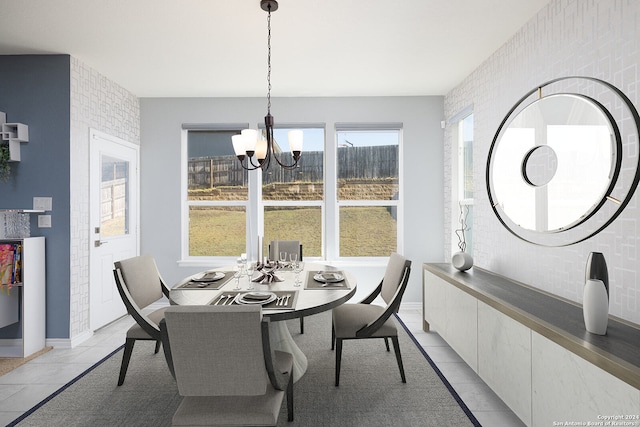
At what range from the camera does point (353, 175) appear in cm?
450

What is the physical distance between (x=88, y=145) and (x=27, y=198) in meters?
0.70

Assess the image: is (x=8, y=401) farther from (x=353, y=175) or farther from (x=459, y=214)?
(x=459, y=214)

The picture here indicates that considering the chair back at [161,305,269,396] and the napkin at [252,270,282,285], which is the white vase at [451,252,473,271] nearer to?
the napkin at [252,270,282,285]

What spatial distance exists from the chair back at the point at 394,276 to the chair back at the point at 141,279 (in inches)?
72.5

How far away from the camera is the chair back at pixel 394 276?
2.53 metres

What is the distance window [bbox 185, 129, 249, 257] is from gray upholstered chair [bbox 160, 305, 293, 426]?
3.13 m

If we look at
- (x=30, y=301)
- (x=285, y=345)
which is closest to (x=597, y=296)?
(x=285, y=345)

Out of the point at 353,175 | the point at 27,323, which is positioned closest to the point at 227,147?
the point at 353,175

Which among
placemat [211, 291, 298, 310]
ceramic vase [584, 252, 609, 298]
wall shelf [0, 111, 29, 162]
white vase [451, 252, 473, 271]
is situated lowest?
placemat [211, 291, 298, 310]

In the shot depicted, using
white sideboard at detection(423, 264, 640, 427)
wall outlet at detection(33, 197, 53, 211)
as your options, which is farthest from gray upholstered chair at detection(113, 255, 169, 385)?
white sideboard at detection(423, 264, 640, 427)

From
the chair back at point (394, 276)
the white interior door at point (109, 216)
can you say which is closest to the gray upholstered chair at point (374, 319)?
the chair back at point (394, 276)

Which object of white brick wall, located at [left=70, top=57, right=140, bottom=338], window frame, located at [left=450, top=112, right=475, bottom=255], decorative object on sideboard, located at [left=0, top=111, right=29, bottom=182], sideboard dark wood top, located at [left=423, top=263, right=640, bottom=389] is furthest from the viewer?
window frame, located at [left=450, top=112, right=475, bottom=255]

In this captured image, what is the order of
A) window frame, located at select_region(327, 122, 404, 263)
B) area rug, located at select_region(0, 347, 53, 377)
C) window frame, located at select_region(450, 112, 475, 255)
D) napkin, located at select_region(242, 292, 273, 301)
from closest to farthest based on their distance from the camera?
1. napkin, located at select_region(242, 292, 273, 301)
2. area rug, located at select_region(0, 347, 53, 377)
3. window frame, located at select_region(450, 112, 475, 255)
4. window frame, located at select_region(327, 122, 404, 263)

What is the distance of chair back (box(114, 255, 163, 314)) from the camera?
257cm
